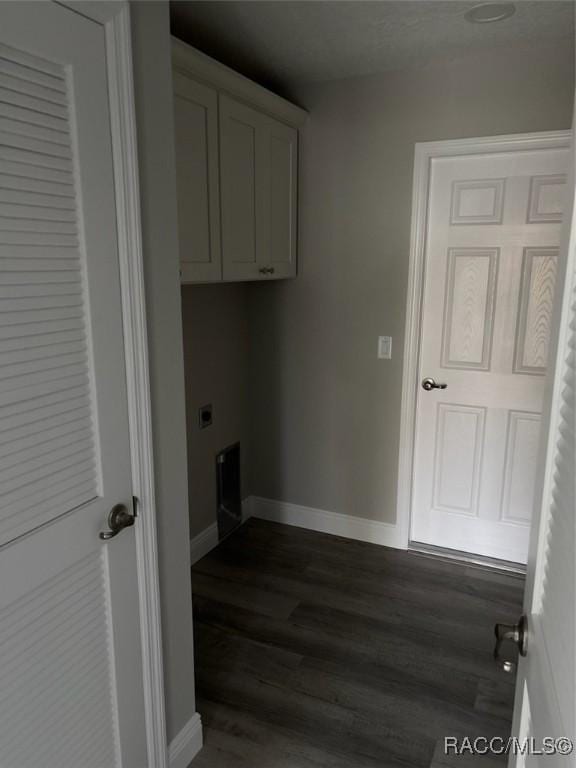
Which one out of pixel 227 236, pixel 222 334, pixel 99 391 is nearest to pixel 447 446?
pixel 222 334

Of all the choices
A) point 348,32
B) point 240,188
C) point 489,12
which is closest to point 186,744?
point 240,188

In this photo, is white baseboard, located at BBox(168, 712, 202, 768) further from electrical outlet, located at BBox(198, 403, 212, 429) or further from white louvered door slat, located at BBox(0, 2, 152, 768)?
electrical outlet, located at BBox(198, 403, 212, 429)

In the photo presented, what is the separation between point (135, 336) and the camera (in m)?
1.36

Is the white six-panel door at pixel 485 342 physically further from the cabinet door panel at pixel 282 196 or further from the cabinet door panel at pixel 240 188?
the cabinet door panel at pixel 240 188

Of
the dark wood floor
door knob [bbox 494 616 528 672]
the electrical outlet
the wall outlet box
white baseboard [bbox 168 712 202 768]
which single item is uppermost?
the wall outlet box

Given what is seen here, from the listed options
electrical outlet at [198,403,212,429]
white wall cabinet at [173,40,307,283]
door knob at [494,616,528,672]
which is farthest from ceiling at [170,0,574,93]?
door knob at [494,616,528,672]

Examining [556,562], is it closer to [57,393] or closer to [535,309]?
[57,393]

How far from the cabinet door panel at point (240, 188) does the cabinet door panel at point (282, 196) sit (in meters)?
0.14

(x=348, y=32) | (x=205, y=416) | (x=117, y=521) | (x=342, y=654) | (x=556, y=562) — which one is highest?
(x=348, y=32)

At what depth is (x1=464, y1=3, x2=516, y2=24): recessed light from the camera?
2070 mm

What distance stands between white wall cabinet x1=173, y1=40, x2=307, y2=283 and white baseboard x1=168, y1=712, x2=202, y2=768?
60.8 inches

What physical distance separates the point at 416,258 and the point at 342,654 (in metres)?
1.89

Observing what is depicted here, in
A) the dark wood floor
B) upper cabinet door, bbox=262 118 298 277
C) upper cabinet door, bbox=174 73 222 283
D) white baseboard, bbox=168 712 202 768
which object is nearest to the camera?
white baseboard, bbox=168 712 202 768

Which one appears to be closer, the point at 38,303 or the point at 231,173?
the point at 38,303
